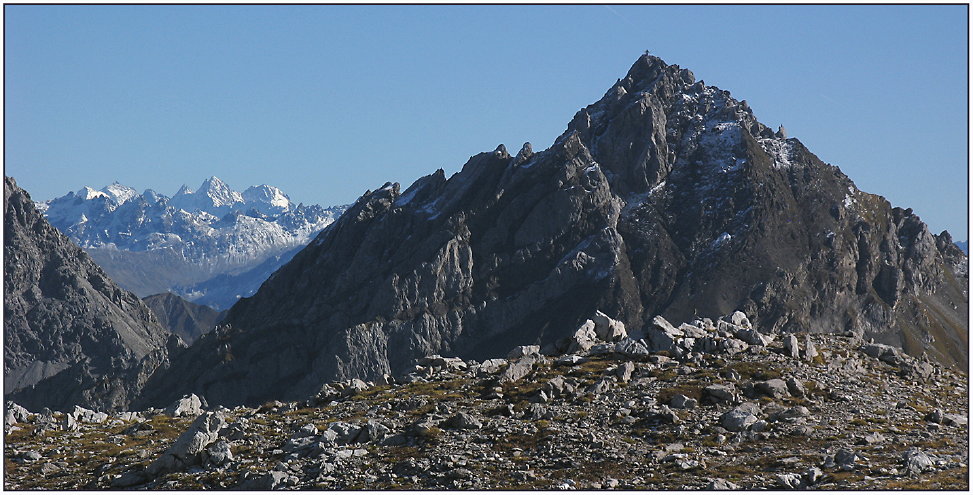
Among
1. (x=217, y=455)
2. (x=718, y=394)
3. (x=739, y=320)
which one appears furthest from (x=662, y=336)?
(x=217, y=455)

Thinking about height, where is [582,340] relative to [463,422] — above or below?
above

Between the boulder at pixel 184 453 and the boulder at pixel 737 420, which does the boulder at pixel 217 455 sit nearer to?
the boulder at pixel 184 453

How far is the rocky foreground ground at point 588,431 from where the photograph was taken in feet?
201

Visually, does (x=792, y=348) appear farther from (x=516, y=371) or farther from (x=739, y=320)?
(x=739, y=320)

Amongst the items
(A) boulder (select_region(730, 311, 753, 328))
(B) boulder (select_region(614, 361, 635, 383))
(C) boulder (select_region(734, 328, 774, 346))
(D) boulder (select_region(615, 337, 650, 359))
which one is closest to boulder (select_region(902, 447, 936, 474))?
(B) boulder (select_region(614, 361, 635, 383))

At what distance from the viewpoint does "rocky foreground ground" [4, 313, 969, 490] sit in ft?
201

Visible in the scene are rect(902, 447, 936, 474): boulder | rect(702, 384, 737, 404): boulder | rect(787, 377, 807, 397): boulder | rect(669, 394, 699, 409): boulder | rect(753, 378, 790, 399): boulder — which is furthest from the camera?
Result: rect(787, 377, 807, 397): boulder

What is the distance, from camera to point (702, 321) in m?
114

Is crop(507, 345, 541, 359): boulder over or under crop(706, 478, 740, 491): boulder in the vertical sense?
over

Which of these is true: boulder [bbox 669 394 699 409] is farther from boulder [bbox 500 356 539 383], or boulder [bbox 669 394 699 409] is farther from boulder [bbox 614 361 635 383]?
boulder [bbox 500 356 539 383]

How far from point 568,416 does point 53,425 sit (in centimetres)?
4740

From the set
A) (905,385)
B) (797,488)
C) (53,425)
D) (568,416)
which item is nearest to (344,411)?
(568,416)

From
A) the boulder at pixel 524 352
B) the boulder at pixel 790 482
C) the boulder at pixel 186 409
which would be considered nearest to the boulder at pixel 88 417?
the boulder at pixel 186 409

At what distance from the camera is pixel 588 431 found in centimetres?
7069
